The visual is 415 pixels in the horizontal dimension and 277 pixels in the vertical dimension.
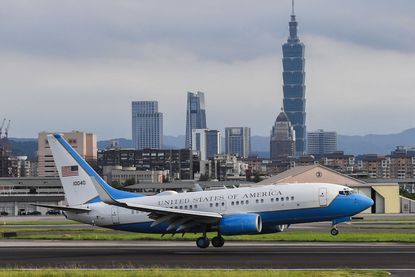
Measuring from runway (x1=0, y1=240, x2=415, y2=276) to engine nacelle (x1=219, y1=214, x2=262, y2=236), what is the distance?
1.22m

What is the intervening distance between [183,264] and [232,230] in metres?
9.19

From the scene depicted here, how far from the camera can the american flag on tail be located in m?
62.2

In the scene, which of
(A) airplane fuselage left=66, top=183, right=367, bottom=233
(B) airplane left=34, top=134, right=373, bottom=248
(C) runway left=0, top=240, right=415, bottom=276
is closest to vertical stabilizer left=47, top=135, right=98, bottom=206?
(B) airplane left=34, top=134, right=373, bottom=248

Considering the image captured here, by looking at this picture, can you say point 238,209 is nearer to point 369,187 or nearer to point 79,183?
point 79,183

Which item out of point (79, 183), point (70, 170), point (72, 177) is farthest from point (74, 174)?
point (79, 183)

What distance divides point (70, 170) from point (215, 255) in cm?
1417

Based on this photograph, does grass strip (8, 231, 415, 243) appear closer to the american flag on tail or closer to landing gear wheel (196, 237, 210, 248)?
landing gear wheel (196, 237, 210, 248)

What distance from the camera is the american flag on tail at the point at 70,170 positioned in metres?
62.2

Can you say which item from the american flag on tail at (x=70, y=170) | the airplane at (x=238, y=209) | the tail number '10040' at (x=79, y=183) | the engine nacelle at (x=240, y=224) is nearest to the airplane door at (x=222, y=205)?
the airplane at (x=238, y=209)

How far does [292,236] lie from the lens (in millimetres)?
71750

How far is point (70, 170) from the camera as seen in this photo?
6238cm

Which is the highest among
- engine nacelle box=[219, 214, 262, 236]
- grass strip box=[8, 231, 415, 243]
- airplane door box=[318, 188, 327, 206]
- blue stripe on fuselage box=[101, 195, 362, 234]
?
airplane door box=[318, 188, 327, 206]

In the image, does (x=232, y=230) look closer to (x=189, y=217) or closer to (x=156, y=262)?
(x=189, y=217)

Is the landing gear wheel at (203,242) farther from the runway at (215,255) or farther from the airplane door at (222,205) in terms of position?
the airplane door at (222,205)
